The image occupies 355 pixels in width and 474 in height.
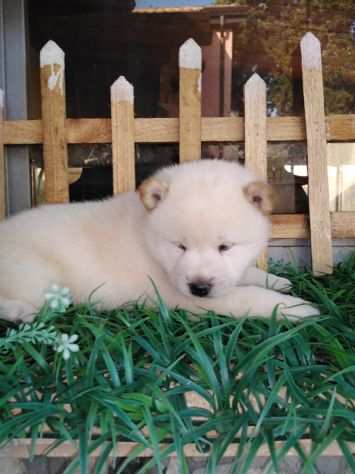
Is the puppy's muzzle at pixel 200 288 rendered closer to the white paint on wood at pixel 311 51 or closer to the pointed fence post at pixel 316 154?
the pointed fence post at pixel 316 154

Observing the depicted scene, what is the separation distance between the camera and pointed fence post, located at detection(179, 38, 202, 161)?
347cm

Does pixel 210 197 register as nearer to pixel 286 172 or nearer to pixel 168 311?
pixel 168 311

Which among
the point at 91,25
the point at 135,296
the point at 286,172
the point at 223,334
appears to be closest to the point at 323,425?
the point at 223,334

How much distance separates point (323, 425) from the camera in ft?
5.51

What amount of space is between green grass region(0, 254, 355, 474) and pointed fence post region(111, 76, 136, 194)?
1507 millimetres

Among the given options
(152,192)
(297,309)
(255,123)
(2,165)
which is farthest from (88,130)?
(297,309)

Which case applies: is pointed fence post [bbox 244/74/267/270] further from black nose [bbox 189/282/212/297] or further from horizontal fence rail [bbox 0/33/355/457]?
black nose [bbox 189/282/212/297]

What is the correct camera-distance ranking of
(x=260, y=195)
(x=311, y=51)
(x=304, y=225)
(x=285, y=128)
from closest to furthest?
(x=260, y=195) → (x=311, y=51) → (x=285, y=128) → (x=304, y=225)

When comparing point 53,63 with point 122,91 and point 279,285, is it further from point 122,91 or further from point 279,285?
point 279,285

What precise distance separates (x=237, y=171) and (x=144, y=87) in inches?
89.5

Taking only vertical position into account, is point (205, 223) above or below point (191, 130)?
below

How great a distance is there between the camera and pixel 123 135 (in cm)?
353

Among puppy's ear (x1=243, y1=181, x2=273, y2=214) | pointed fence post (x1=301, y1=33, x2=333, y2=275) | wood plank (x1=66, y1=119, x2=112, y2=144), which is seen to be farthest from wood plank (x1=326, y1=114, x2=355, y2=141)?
wood plank (x1=66, y1=119, x2=112, y2=144)

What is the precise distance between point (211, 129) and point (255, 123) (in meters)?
0.30
